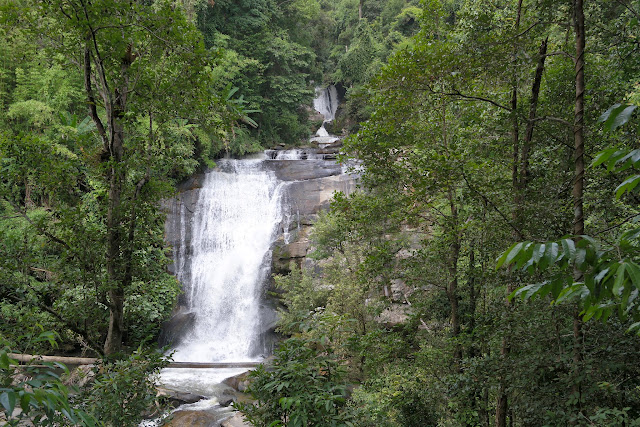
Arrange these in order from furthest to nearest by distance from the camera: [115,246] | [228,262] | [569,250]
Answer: [228,262] → [115,246] → [569,250]

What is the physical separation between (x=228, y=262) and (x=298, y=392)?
13.7 metres

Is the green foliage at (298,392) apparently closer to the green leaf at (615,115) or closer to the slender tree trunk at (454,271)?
the green leaf at (615,115)

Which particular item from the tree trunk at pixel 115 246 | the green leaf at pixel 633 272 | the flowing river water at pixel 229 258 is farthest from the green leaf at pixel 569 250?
the flowing river water at pixel 229 258

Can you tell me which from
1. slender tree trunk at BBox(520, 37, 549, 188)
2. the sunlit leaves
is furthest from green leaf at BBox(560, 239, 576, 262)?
slender tree trunk at BBox(520, 37, 549, 188)

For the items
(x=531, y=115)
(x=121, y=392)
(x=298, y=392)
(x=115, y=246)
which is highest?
(x=531, y=115)

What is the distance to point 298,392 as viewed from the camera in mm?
3143

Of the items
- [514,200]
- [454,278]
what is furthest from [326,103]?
[514,200]

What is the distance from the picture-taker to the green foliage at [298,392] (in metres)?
2.98

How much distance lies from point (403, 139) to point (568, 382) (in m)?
3.85

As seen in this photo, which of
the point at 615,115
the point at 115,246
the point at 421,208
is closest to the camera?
the point at 615,115

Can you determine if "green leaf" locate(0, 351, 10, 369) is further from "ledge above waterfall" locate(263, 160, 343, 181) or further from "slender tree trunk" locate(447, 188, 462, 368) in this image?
"ledge above waterfall" locate(263, 160, 343, 181)

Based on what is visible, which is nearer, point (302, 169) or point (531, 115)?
point (531, 115)

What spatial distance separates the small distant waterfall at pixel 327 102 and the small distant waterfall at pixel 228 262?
14.4 metres

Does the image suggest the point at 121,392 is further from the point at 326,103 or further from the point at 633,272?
the point at 326,103
